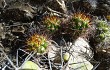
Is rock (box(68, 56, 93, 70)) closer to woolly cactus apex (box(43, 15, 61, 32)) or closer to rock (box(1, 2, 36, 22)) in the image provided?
woolly cactus apex (box(43, 15, 61, 32))

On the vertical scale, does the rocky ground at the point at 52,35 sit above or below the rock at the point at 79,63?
above

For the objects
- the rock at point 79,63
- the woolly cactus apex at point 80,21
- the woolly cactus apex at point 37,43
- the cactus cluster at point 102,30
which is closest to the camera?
the woolly cactus apex at point 37,43

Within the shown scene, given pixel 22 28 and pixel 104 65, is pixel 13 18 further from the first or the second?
pixel 104 65

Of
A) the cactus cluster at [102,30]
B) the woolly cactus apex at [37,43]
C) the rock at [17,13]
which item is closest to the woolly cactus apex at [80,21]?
the cactus cluster at [102,30]

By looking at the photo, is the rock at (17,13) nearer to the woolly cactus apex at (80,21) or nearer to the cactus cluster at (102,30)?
the woolly cactus apex at (80,21)

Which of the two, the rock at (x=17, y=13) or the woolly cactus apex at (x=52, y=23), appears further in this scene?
the rock at (x=17, y=13)

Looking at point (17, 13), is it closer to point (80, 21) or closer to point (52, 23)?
point (52, 23)

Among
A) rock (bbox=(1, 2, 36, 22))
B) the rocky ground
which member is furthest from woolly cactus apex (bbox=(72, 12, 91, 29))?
rock (bbox=(1, 2, 36, 22))

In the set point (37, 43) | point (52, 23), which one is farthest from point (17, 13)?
point (37, 43)
